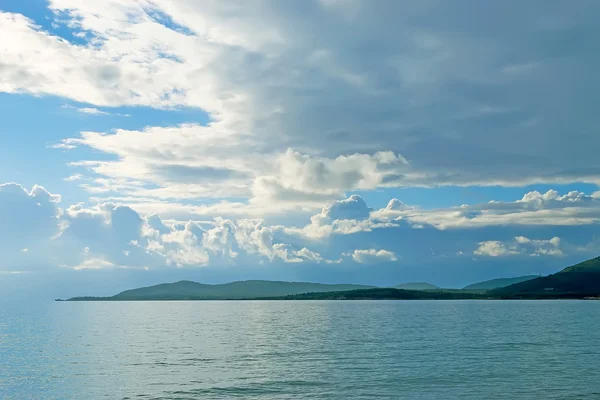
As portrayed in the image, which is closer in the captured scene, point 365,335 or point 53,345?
point 53,345

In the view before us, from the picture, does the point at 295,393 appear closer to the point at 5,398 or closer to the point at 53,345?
the point at 5,398

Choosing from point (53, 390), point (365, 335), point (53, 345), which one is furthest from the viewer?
point (365, 335)

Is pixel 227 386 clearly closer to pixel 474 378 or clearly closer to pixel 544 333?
pixel 474 378

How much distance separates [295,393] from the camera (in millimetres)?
63750

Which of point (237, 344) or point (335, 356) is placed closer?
point (335, 356)

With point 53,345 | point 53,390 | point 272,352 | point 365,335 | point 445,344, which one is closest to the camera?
point 53,390

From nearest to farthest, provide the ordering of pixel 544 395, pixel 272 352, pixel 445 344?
pixel 544 395
pixel 272 352
pixel 445 344

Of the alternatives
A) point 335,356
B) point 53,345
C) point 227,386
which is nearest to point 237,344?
point 335,356

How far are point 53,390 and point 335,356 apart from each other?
153ft

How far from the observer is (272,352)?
103125mm

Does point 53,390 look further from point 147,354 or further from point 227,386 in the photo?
point 147,354

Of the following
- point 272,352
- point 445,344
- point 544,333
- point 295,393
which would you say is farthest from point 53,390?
point 544,333

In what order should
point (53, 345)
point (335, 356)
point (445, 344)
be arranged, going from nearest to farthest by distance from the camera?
point (335, 356)
point (445, 344)
point (53, 345)

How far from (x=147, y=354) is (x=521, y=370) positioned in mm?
64978
